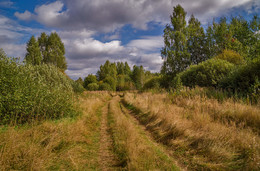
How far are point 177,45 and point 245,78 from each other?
15.4 meters

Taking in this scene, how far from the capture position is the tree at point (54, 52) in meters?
38.4

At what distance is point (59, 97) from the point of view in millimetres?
7559

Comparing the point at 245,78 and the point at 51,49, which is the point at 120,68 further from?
the point at 245,78

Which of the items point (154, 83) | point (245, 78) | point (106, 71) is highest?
point (106, 71)

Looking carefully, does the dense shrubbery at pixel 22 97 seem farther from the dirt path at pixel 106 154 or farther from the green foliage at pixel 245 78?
the green foliage at pixel 245 78

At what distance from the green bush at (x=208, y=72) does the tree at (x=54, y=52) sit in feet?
118

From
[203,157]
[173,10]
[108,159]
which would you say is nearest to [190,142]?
[203,157]

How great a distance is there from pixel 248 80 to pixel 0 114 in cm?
1391

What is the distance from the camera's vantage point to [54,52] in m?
39.3

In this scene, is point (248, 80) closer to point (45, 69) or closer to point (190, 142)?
point (190, 142)

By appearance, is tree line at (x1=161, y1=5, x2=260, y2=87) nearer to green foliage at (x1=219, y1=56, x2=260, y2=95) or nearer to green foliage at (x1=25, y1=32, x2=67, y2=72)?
green foliage at (x1=219, y1=56, x2=260, y2=95)

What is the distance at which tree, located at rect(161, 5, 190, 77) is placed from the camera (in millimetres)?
23172

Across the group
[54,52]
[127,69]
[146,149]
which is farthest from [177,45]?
[127,69]

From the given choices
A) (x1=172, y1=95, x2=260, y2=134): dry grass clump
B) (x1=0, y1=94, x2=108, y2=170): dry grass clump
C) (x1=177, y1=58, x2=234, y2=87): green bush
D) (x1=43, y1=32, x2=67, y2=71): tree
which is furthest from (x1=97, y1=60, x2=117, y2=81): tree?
(x1=0, y1=94, x2=108, y2=170): dry grass clump
